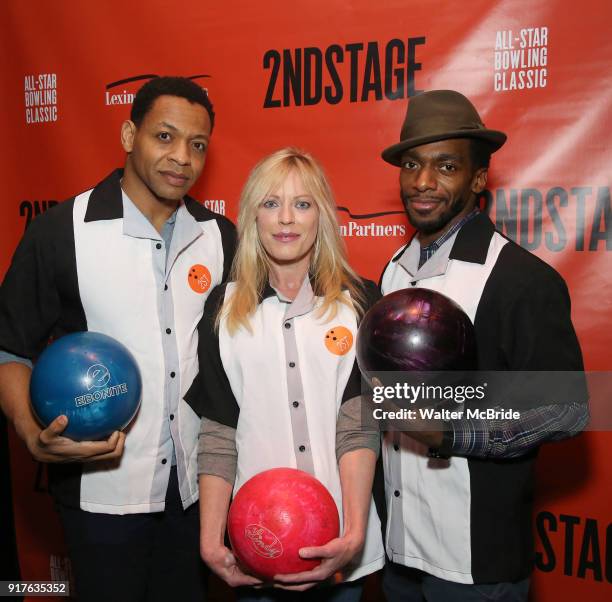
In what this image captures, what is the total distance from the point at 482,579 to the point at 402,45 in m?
2.27

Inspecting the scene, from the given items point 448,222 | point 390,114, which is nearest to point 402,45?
point 390,114

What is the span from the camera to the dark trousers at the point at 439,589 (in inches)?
76.9

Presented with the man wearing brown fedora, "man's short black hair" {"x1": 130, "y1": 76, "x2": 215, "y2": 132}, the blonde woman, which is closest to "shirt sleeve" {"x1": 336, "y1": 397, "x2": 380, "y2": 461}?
the blonde woman

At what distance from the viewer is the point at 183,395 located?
2.21 meters

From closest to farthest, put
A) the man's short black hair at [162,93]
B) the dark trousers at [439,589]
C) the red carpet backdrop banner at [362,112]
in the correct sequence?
1. the dark trousers at [439,589]
2. the man's short black hair at [162,93]
3. the red carpet backdrop banner at [362,112]

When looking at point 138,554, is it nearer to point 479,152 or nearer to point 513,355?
point 513,355

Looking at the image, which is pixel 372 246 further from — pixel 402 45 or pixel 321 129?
pixel 402 45

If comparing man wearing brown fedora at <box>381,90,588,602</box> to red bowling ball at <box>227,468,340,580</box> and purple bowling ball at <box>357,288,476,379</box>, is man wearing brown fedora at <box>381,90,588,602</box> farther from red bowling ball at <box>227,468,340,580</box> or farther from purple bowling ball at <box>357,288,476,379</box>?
red bowling ball at <box>227,468,340,580</box>

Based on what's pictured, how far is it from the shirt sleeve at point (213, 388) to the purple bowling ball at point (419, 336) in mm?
518

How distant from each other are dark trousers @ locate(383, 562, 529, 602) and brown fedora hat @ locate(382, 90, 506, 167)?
1349mm

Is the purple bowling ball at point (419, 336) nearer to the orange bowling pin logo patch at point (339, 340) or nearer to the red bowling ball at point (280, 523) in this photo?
the orange bowling pin logo patch at point (339, 340)

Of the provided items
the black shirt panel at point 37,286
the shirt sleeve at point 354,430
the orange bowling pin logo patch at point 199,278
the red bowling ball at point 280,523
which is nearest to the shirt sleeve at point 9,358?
the black shirt panel at point 37,286

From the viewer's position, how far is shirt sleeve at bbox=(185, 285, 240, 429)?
6.73ft

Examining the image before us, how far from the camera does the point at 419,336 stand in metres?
1.67
